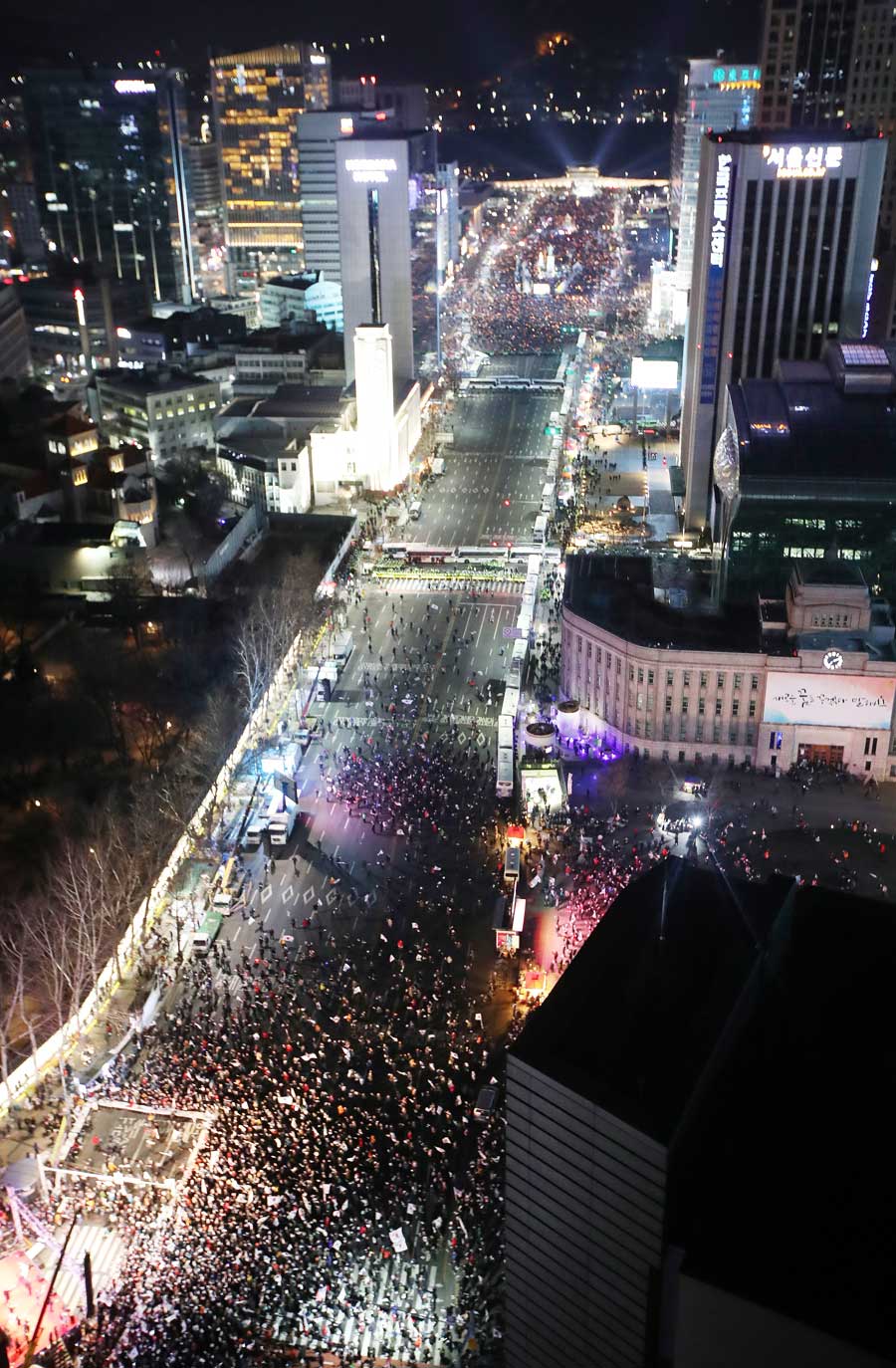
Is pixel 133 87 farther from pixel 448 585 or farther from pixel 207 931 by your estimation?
pixel 207 931

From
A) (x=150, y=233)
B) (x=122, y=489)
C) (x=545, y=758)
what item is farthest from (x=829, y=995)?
(x=150, y=233)

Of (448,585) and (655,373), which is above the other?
(655,373)

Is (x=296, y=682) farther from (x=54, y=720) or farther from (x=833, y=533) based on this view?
(x=833, y=533)

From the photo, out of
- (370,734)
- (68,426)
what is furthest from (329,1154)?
(68,426)

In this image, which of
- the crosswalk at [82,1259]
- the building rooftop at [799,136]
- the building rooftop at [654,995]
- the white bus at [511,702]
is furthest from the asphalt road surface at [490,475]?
the crosswalk at [82,1259]

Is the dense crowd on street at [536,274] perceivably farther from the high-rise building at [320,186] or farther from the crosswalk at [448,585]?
the crosswalk at [448,585]

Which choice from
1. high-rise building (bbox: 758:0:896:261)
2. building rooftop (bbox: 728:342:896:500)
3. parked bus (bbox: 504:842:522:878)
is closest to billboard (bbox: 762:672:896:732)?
building rooftop (bbox: 728:342:896:500)
